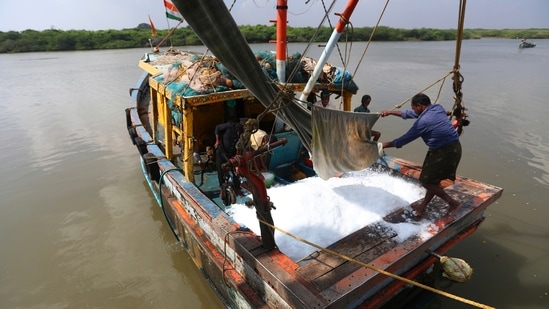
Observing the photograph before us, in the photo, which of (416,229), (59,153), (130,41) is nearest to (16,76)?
(59,153)

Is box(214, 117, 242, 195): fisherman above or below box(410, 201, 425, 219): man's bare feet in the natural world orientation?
above

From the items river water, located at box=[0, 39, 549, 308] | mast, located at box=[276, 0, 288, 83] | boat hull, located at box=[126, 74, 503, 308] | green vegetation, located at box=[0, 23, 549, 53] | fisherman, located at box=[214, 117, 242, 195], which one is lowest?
river water, located at box=[0, 39, 549, 308]

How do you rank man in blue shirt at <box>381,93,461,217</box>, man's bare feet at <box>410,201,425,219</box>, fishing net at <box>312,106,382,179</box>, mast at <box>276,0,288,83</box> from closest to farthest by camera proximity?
fishing net at <box>312,106,382,179</box> → man in blue shirt at <box>381,93,461,217</box> → man's bare feet at <box>410,201,425,219</box> → mast at <box>276,0,288,83</box>

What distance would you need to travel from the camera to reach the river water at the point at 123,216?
165 inches

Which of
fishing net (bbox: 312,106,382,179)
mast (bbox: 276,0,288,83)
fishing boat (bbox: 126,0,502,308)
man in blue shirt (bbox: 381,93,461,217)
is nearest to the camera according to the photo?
fishing boat (bbox: 126,0,502,308)

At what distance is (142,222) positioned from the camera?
5.59 meters

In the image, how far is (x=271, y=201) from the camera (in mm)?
3625

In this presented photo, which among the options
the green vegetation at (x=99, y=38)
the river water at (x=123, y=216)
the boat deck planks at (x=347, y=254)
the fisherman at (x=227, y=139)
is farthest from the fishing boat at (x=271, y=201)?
the green vegetation at (x=99, y=38)

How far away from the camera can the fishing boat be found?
227 cm

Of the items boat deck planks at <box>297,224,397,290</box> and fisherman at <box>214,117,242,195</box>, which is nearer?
boat deck planks at <box>297,224,397,290</box>

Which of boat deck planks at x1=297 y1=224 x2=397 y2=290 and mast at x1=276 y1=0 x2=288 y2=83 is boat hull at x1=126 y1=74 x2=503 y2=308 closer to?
boat deck planks at x1=297 y1=224 x2=397 y2=290

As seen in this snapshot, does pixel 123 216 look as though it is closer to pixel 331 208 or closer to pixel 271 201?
pixel 271 201

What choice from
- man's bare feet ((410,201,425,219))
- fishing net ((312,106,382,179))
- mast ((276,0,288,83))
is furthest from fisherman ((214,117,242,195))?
man's bare feet ((410,201,425,219))

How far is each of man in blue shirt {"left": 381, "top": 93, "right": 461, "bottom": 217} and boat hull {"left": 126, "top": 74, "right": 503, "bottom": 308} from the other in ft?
0.87
